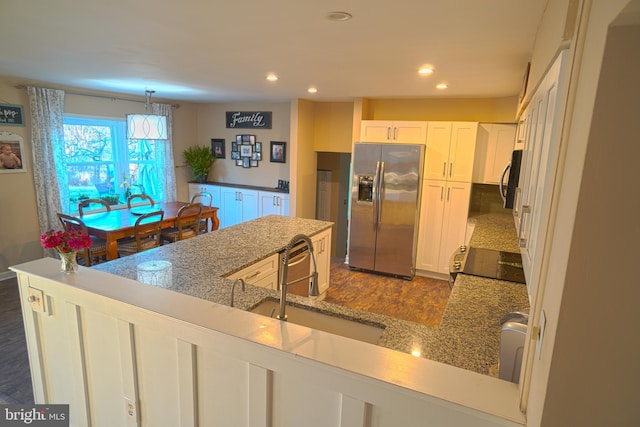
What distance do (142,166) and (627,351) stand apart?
20.8 feet

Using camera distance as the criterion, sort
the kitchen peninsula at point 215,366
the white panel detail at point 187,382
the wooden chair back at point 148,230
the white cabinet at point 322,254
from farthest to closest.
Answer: the wooden chair back at point 148,230, the white cabinet at point 322,254, the white panel detail at point 187,382, the kitchen peninsula at point 215,366

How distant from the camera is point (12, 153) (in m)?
4.17

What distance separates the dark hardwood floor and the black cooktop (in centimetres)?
103

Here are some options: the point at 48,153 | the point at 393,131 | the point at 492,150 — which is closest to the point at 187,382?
the point at 393,131

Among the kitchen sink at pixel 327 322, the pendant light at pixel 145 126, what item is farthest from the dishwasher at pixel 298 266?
the pendant light at pixel 145 126

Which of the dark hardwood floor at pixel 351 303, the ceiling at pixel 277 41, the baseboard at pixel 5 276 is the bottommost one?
the dark hardwood floor at pixel 351 303

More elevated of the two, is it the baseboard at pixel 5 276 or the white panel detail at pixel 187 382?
the white panel detail at pixel 187 382

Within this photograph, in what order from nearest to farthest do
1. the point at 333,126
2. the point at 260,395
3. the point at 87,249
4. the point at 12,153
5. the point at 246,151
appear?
the point at 260,395
the point at 87,249
the point at 12,153
the point at 333,126
the point at 246,151

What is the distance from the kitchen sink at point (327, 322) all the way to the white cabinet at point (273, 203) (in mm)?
3875

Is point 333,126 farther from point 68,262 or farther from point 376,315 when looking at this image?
point 68,262

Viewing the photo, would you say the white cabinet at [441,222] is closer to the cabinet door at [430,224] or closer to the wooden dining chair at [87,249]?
the cabinet door at [430,224]

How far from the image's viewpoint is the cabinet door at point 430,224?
4672mm

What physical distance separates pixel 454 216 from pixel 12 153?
5.37 metres

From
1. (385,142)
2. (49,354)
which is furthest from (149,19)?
(385,142)
